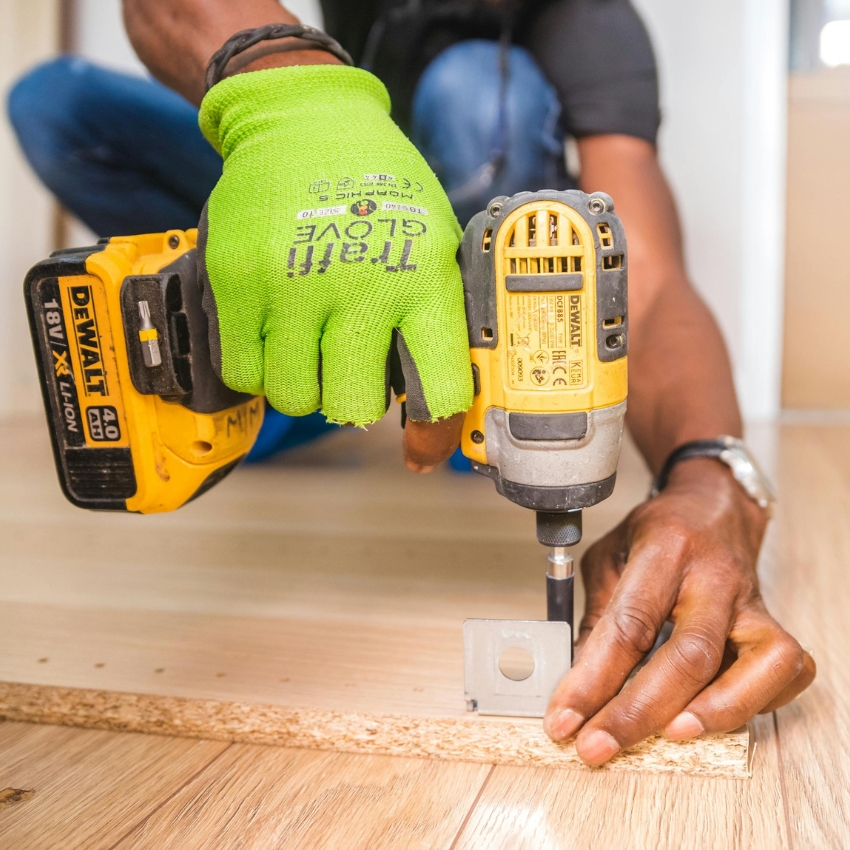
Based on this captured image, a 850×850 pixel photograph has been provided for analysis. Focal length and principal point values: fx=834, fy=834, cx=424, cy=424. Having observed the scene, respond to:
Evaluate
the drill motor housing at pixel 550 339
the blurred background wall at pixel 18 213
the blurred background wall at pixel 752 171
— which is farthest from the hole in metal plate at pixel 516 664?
the blurred background wall at pixel 18 213

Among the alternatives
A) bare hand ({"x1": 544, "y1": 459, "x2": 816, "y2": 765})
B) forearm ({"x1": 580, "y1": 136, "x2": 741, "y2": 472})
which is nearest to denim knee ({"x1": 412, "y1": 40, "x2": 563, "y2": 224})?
forearm ({"x1": 580, "y1": 136, "x2": 741, "y2": 472})

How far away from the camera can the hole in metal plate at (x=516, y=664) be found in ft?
3.11

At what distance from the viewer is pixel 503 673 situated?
0.89 metres

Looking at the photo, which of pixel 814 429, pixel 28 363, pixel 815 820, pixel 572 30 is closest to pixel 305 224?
pixel 815 820

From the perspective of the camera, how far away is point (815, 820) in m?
0.74

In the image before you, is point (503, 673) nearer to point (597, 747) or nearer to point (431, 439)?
point (597, 747)

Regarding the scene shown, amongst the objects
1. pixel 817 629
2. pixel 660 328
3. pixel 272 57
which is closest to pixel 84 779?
pixel 272 57

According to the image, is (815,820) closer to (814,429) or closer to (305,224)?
(305,224)

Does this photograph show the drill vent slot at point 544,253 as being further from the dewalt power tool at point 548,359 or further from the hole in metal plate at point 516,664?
the hole in metal plate at point 516,664

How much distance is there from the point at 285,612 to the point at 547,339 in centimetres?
63

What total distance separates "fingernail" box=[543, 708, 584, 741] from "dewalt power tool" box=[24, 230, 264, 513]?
0.48 meters

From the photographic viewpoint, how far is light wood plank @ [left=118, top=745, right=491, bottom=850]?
728 mm

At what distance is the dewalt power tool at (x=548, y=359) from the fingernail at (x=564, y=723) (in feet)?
0.18

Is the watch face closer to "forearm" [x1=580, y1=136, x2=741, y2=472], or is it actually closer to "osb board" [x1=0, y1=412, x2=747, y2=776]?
"forearm" [x1=580, y1=136, x2=741, y2=472]
